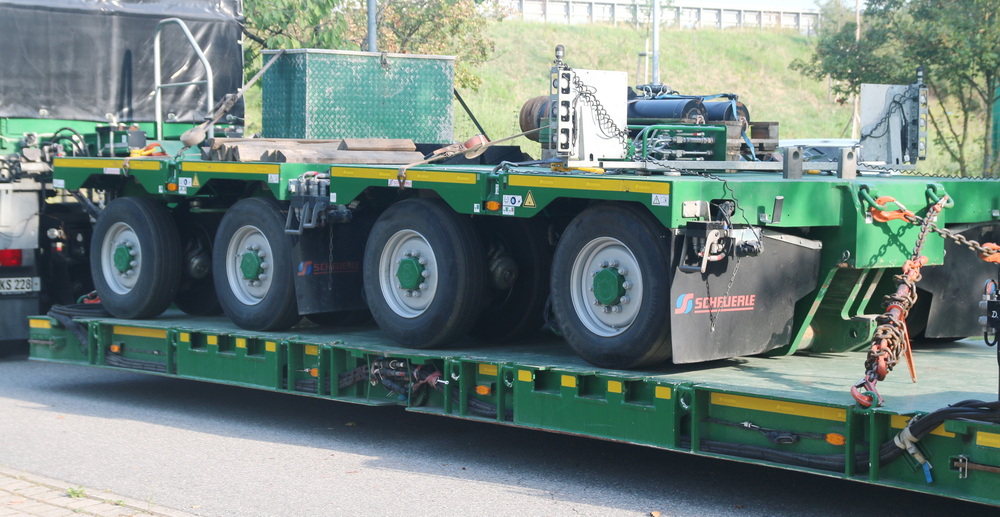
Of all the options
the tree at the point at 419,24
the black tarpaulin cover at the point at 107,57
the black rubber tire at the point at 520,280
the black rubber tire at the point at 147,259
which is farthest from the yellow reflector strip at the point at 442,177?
the tree at the point at 419,24

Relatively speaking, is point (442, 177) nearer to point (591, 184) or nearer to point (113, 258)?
point (591, 184)

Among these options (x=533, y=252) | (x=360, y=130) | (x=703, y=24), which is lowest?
(x=533, y=252)

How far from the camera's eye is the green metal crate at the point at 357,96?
11.6 meters

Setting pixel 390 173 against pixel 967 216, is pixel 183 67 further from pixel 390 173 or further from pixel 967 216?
pixel 967 216

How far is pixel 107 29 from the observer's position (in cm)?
1277

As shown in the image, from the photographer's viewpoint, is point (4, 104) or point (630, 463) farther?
point (4, 104)

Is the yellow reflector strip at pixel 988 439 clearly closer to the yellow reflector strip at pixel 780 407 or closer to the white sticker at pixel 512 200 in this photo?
the yellow reflector strip at pixel 780 407

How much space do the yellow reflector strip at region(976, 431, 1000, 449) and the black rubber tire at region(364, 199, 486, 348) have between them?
354 cm

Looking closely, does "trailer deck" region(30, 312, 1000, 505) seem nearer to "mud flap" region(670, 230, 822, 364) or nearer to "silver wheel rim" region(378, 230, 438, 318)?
"mud flap" region(670, 230, 822, 364)

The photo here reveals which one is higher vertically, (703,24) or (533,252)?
(703,24)

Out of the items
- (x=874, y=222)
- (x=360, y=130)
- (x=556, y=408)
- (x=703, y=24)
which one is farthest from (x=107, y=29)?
(x=703, y=24)

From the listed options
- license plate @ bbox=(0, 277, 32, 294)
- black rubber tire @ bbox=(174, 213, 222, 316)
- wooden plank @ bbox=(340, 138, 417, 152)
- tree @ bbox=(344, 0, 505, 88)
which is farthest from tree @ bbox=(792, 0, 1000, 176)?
license plate @ bbox=(0, 277, 32, 294)

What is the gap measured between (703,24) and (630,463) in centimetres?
5473

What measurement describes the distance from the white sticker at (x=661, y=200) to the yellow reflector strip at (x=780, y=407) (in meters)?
1.05
